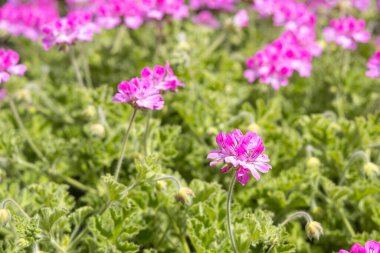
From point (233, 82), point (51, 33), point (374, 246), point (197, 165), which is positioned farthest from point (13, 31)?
point (374, 246)

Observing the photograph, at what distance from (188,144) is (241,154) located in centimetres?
132

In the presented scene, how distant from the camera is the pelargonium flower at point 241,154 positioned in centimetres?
219

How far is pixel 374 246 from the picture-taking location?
214 centimetres

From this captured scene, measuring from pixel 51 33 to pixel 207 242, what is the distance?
1.71 m

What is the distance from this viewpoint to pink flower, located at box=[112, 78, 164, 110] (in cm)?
250

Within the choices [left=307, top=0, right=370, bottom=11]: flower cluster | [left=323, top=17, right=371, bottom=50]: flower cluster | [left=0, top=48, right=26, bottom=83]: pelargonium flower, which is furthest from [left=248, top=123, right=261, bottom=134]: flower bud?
[left=307, top=0, right=370, bottom=11]: flower cluster

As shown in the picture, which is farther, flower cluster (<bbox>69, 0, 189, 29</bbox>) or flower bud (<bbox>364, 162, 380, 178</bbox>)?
flower cluster (<bbox>69, 0, 189, 29</bbox>)

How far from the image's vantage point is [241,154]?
220 centimetres

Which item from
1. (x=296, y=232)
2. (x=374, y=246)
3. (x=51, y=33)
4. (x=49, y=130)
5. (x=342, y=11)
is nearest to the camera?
(x=374, y=246)

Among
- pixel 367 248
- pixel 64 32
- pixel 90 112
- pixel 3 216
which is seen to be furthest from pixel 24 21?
pixel 367 248

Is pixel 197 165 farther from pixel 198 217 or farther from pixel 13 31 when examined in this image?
pixel 13 31

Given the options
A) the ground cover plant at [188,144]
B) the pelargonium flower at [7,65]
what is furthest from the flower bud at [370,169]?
the pelargonium flower at [7,65]

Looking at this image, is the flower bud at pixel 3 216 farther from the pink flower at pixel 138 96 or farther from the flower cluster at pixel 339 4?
the flower cluster at pixel 339 4

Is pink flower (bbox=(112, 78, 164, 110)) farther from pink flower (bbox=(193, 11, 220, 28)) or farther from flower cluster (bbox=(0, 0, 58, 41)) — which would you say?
pink flower (bbox=(193, 11, 220, 28))
